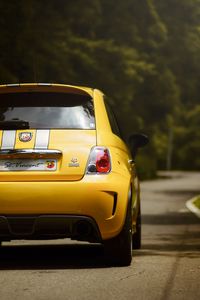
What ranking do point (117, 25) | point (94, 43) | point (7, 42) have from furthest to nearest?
point (117, 25) → point (94, 43) → point (7, 42)

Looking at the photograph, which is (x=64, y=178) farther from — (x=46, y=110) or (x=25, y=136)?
(x=46, y=110)

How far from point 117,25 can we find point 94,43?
6.46 meters

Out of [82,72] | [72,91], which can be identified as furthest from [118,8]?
[72,91]

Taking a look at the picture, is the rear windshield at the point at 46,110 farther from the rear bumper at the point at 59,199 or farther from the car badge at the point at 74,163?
the rear bumper at the point at 59,199

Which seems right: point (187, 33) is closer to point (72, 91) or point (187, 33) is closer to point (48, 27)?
point (48, 27)

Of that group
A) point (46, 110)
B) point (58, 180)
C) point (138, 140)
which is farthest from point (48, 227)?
point (138, 140)

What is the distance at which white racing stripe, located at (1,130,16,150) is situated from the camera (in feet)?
28.9

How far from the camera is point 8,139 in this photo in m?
8.87

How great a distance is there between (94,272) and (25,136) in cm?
145

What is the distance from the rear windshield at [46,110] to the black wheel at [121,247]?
1.01 metres

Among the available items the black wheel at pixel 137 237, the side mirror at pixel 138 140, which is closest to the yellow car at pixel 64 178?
the side mirror at pixel 138 140

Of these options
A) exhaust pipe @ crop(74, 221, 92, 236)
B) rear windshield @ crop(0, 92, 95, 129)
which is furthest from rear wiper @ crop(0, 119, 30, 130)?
exhaust pipe @ crop(74, 221, 92, 236)

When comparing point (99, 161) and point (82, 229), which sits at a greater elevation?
point (99, 161)

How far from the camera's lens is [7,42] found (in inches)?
1175
